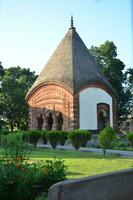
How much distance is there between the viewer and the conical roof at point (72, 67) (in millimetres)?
29094

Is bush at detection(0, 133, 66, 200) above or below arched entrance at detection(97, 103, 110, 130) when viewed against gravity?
below

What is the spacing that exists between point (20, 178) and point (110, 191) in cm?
158

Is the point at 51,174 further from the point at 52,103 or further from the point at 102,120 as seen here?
the point at 102,120

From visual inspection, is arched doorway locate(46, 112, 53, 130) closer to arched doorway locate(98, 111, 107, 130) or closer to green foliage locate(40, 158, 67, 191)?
arched doorway locate(98, 111, 107, 130)

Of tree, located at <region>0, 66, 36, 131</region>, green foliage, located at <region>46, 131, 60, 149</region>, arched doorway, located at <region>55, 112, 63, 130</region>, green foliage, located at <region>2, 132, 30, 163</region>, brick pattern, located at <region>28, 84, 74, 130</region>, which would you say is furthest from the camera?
tree, located at <region>0, 66, 36, 131</region>

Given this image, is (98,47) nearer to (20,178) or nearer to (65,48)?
(65,48)

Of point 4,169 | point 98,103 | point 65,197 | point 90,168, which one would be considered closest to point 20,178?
point 4,169

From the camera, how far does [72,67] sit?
1166 inches

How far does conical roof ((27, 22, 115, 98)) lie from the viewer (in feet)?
95.5

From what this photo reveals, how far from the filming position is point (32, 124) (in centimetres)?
3275

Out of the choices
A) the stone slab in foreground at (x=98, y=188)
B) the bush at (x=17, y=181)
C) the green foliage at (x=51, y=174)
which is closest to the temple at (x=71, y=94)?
the green foliage at (x=51, y=174)

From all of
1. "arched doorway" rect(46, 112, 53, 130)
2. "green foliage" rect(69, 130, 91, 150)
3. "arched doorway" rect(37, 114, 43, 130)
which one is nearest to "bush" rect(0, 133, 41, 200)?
"green foliage" rect(69, 130, 91, 150)

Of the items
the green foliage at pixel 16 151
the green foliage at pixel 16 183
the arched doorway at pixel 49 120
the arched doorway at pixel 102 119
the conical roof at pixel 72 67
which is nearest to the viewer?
the green foliage at pixel 16 183

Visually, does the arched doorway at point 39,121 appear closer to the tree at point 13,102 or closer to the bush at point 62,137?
the tree at point 13,102
